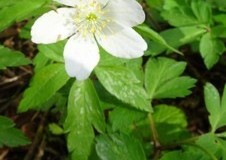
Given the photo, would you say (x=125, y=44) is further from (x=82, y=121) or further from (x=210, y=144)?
(x=210, y=144)

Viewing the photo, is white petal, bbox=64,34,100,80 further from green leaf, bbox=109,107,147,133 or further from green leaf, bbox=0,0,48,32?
green leaf, bbox=109,107,147,133

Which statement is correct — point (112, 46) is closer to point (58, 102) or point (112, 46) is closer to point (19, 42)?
point (58, 102)

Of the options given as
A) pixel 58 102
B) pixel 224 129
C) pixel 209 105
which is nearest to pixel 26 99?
pixel 58 102

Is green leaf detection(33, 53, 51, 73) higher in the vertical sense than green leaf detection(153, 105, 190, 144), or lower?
higher

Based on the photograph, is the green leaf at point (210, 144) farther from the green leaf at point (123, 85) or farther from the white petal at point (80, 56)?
the white petal at point (80, 56)

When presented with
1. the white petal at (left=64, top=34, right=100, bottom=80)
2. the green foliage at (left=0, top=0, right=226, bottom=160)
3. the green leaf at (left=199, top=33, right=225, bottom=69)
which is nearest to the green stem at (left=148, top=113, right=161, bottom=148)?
the green foliage at (left=0, top=0, right=226, bottom=160)

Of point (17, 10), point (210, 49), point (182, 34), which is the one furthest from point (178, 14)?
point (17, 10)
